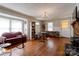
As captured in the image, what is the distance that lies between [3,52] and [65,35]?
1.52m

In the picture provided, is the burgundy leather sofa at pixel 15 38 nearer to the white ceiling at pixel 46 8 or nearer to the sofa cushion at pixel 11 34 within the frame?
the sofa cushion at pixel 11 34

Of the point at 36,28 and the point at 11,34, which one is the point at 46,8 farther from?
the point at 11,34

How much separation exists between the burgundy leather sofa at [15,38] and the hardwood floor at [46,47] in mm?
163

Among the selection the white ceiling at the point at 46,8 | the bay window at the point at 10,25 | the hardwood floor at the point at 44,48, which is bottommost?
the hardwood floor at the point at 44,48

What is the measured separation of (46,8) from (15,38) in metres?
1.05

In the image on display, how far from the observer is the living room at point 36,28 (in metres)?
2.51

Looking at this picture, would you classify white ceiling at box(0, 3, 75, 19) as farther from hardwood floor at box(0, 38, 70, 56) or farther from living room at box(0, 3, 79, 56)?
hardwood floor at box(0, 38, 70, 56)

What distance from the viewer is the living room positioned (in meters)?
2.51

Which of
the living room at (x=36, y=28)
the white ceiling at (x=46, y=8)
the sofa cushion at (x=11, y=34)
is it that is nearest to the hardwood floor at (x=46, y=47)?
the living room at (x=36, y=28)

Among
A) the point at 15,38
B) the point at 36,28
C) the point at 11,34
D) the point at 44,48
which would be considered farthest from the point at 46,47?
the point at 11,34

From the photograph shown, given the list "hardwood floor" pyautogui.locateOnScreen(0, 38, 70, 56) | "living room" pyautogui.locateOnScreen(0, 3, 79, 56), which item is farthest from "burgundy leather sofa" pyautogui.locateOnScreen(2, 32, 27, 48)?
"hardwood floor" pyautogui.locateOnScreen(0, 38, 70, 56)

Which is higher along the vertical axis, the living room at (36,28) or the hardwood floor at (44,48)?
the living room at (36,28)

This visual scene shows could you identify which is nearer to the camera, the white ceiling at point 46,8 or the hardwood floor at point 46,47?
the white ceiling at point 46,8

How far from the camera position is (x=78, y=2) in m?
2.36
